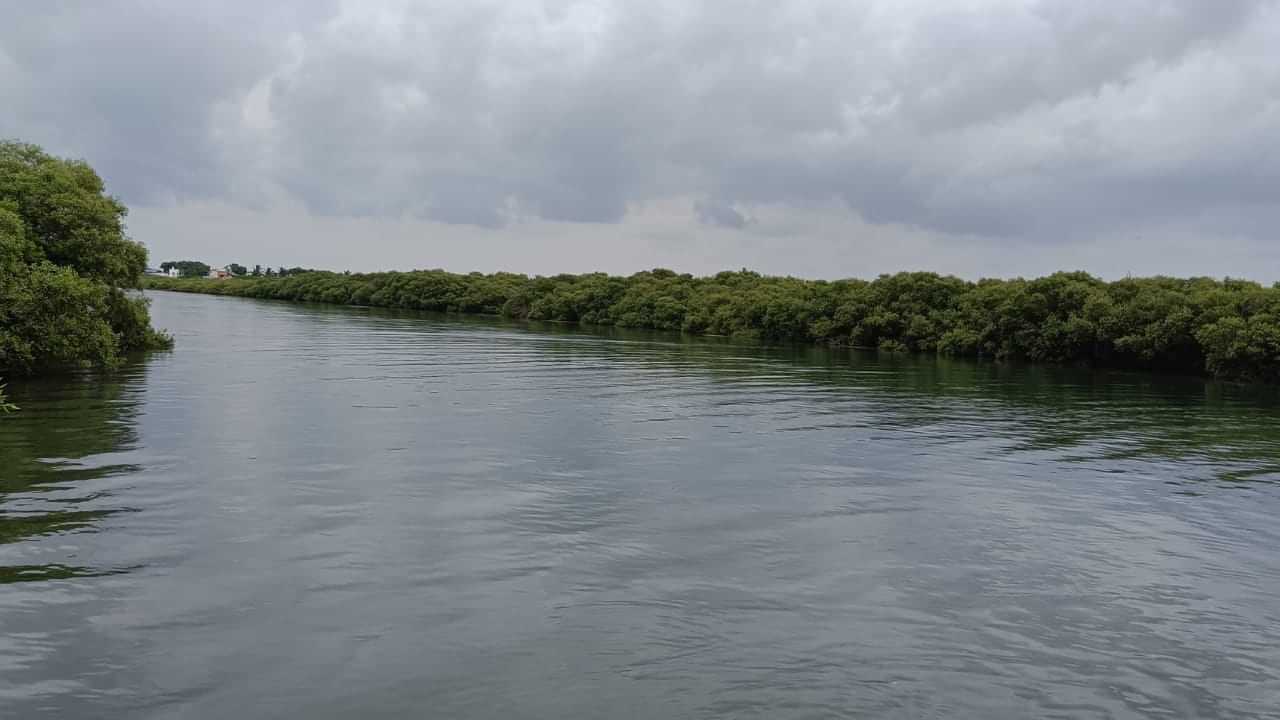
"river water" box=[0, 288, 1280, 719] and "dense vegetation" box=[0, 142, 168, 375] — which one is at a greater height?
"dense vegetation" box=[0, 142, 168, 375]

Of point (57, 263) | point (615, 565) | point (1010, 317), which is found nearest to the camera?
point (615, 565)

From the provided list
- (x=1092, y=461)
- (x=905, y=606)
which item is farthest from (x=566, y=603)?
(x=1092, y=461)

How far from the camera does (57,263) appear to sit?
44.3 m

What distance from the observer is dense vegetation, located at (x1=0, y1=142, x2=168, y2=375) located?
125 ft

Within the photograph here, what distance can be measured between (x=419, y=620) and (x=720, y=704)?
4.83m

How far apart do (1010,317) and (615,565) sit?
8131cm

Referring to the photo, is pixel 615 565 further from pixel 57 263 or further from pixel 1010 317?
pixel 1010 317

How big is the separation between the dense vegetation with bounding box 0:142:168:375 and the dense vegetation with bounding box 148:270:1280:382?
71865 millimetres

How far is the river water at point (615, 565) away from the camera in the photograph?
11.9m

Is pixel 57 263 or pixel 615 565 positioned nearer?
pixel 615 565

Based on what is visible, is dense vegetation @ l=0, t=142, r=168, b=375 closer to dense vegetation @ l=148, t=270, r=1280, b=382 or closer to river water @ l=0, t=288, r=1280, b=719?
river water @ l=0, t=288, r=1280, b=719

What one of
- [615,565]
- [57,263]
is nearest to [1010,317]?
[57,263]

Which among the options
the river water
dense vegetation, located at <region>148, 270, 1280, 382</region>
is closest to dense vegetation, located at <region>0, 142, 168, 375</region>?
the river water

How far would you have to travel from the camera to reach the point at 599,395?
4356 cm
